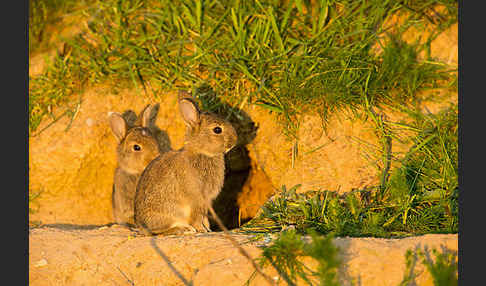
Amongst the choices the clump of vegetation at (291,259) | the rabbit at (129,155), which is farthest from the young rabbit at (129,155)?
the clump of vegetation at (291,259)

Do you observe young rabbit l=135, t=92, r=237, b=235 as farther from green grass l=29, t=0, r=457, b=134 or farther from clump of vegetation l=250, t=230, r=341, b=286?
clump of vegetation l=250, t=230, r=341, b=286

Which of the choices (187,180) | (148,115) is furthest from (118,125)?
(187,180)

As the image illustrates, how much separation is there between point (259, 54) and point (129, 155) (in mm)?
1781

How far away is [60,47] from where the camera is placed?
235 inches

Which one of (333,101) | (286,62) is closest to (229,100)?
(286,62)

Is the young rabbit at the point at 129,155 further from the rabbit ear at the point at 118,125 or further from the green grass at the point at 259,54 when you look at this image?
the green grass at the point at 259,54

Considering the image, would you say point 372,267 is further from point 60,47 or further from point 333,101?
point 60,47

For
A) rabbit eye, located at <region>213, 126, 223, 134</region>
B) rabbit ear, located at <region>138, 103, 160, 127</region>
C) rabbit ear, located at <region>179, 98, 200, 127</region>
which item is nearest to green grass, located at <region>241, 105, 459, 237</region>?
rabbit eye, located at <region>213, 126, 223, 134</region>

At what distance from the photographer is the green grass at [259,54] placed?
198 inches

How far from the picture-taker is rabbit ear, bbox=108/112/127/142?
209 inches

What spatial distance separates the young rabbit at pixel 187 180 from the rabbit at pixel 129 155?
2.32 ft

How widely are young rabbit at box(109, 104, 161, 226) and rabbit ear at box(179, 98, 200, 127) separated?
0.79 metres

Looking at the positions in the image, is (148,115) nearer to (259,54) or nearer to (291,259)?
(259,54)

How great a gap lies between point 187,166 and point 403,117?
221 centimetres
